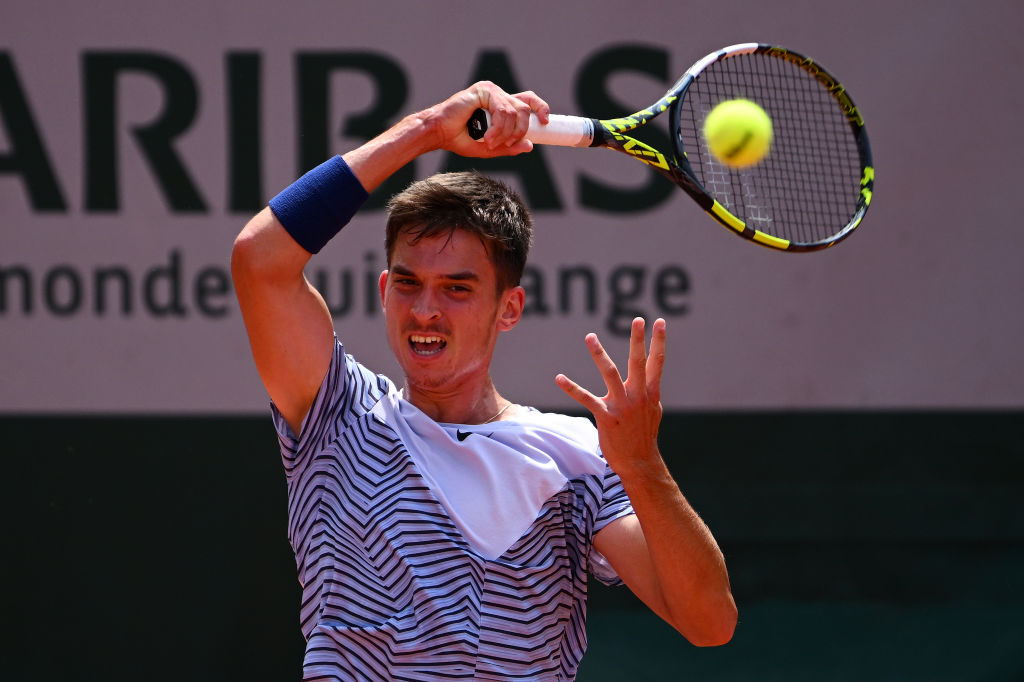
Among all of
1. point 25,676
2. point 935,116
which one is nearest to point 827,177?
point 935,116

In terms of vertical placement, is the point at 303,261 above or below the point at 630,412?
above

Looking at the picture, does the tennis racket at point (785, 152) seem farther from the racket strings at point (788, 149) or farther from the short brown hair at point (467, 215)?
the short brown hair at point (467, 215)

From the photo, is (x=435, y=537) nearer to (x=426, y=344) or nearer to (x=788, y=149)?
(x=426, y=344)

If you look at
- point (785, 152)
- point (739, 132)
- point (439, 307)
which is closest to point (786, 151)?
point (785, 152)

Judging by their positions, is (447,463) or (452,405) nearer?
(447,463)

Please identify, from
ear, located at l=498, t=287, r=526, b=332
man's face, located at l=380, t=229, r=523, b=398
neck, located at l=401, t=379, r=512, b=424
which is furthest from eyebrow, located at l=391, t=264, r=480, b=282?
neck, located at l=401, t=379, r=512, b=424

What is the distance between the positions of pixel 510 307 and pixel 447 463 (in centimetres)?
36

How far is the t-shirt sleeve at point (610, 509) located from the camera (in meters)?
2.21

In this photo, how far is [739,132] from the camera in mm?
2531

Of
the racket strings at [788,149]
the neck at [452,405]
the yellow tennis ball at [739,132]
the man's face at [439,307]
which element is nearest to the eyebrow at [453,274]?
the man's face at [439,307]

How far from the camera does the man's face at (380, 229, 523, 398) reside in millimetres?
2213

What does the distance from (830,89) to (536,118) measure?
91 cm

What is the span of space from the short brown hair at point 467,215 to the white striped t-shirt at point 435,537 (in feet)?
0.93

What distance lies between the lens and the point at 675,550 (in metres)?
2.03
